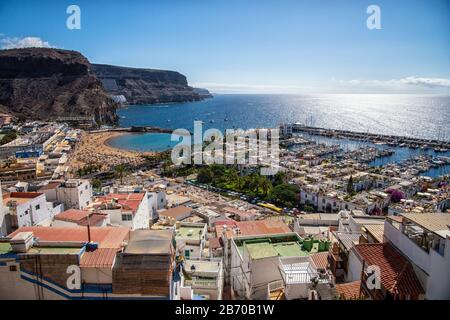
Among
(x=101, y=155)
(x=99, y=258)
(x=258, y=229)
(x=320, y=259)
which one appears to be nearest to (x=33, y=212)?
(x=99, y=258)

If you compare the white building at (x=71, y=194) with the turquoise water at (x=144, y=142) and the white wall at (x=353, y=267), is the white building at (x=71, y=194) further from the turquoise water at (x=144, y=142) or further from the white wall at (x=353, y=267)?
the turquoise water at (x=144, y=142)

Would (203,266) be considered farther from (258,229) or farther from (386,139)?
(386,139)

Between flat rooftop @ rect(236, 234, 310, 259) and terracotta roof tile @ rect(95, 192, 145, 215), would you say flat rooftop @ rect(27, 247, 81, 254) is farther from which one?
terracotta roof tile @ rect(95, 192, 145, 215)

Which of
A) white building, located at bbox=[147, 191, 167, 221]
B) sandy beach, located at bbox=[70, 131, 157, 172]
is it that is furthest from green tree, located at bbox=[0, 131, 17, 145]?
white building, located at bbox=[147, 191, 167, 221]

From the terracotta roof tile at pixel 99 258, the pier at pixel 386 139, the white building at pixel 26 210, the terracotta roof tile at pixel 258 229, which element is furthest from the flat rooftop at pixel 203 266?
the pier at pixel 386 139

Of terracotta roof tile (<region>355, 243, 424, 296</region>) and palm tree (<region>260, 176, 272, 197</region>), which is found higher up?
terracotta roof tile (<region>355, 243, 424, 296</region>)
